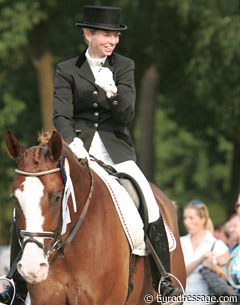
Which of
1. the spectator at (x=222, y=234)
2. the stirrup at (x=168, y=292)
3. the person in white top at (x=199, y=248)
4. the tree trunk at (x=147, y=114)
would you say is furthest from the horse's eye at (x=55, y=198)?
the tree trunk at (x=147, y=114)

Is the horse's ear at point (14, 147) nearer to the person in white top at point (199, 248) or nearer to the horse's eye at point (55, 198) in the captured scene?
the horse's eye at point (55, 198)

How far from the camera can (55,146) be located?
8.03m

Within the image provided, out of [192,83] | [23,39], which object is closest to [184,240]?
[23,39]

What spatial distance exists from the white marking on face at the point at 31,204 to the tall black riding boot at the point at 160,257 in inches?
72.8

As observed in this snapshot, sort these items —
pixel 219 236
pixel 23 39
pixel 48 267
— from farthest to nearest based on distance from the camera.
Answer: pixel 23 39 < pixel 219 236 < pixel 48 267

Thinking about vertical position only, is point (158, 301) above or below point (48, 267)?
below

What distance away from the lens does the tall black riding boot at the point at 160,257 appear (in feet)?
30.9

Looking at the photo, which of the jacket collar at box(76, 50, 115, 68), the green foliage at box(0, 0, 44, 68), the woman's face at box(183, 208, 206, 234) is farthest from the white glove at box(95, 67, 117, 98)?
the green foliage at box(0, 0, 44, 68)

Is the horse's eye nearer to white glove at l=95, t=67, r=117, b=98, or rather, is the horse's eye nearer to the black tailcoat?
white glove at l=95, t=67, r=117, b=98

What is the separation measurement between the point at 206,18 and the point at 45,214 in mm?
17926

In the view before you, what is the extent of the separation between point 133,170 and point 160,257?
868 millimetres

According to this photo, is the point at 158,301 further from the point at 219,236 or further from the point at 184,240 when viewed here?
the point at 219,236

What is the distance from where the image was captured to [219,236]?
1753 centimetres

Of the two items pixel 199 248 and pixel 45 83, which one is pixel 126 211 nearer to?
pixel 199 248
